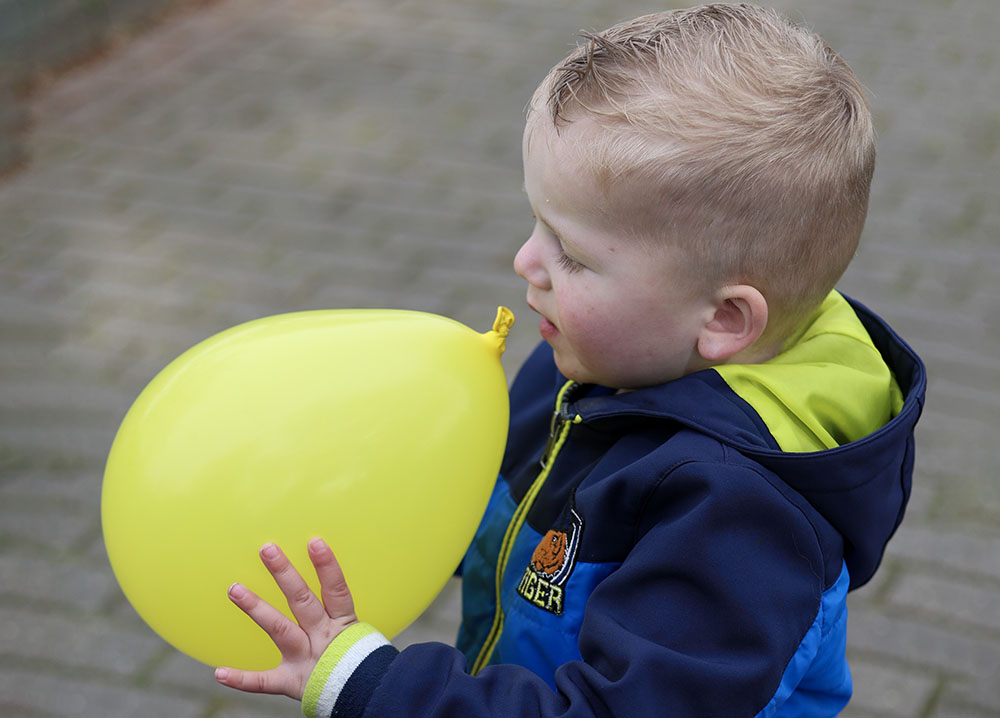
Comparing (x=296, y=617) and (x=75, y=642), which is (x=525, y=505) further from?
(x=75, y=642)

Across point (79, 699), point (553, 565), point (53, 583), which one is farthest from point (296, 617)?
point (53, 583)

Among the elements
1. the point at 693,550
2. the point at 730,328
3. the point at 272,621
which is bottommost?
the point at 272,621

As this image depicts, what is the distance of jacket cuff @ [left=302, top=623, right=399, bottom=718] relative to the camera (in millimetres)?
1424

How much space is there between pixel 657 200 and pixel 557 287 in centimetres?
20

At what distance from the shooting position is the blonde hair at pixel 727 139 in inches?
58.1

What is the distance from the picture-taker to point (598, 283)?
5.11 ft

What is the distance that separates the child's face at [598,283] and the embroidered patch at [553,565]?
0.75 ft

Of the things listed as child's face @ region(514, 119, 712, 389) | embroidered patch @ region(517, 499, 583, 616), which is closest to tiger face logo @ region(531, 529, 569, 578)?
embroidered patch @ region(517, 499, 583, 616)

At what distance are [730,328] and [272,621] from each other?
75cm

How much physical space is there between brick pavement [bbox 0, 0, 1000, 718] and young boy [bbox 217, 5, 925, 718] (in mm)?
1411

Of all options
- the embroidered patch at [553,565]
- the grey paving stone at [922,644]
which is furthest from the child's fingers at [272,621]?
the grey paving stone at [922,644]

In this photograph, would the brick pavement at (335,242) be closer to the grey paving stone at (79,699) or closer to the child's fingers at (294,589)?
A: the grey paving stone at (79,699)

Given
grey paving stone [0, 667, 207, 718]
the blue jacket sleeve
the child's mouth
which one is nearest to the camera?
the blue jacket sleeve

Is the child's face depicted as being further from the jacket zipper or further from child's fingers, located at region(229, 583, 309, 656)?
child's fingers, located at region(229, 583, 309, 656)
